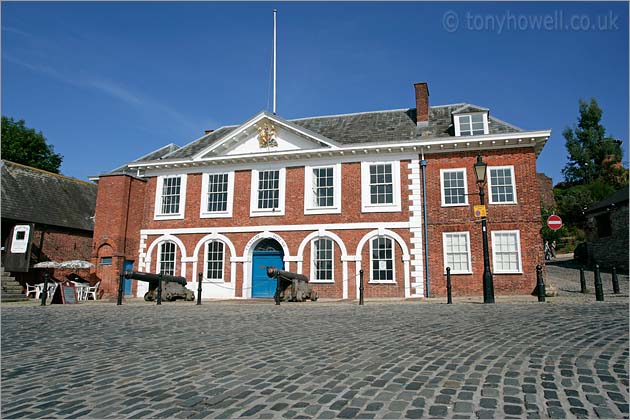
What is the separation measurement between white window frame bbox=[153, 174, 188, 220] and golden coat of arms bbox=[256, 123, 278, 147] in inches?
187

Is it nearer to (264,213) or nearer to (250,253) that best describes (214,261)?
(250,253)

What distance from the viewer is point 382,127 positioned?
888 inches

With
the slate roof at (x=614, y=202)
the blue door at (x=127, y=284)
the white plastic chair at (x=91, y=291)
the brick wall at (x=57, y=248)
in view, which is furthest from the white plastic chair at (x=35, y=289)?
the slate roof at (x=614, y=202)

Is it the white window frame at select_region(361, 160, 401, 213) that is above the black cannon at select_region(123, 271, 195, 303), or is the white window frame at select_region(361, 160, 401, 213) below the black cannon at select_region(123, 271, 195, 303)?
above

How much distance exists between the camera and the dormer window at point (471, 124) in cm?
2017

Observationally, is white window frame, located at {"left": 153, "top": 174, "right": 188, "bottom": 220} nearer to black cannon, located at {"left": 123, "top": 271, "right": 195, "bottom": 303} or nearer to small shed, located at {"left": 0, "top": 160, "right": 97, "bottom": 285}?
black cannon, located at {"left": 123, "top": 271, "right": 195, "bottom": 303}

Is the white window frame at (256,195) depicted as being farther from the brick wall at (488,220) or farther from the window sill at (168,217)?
the brick wall at (488,220)

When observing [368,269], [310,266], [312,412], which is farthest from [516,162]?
[312,412]

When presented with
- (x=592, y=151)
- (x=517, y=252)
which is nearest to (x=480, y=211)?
(x=517, y=252)

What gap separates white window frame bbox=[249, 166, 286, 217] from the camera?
21688 mm

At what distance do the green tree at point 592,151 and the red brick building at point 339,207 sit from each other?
34389 millimetres

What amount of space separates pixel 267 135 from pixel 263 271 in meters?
7.03

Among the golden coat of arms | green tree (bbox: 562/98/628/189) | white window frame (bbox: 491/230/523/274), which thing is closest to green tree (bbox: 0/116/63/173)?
the golden coat of arms

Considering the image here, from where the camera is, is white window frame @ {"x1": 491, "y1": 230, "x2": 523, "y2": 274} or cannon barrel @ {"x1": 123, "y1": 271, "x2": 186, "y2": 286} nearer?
cannon barrel @ {"x1": 123, "y1": 271, "x2": 186, "y2": 286}
